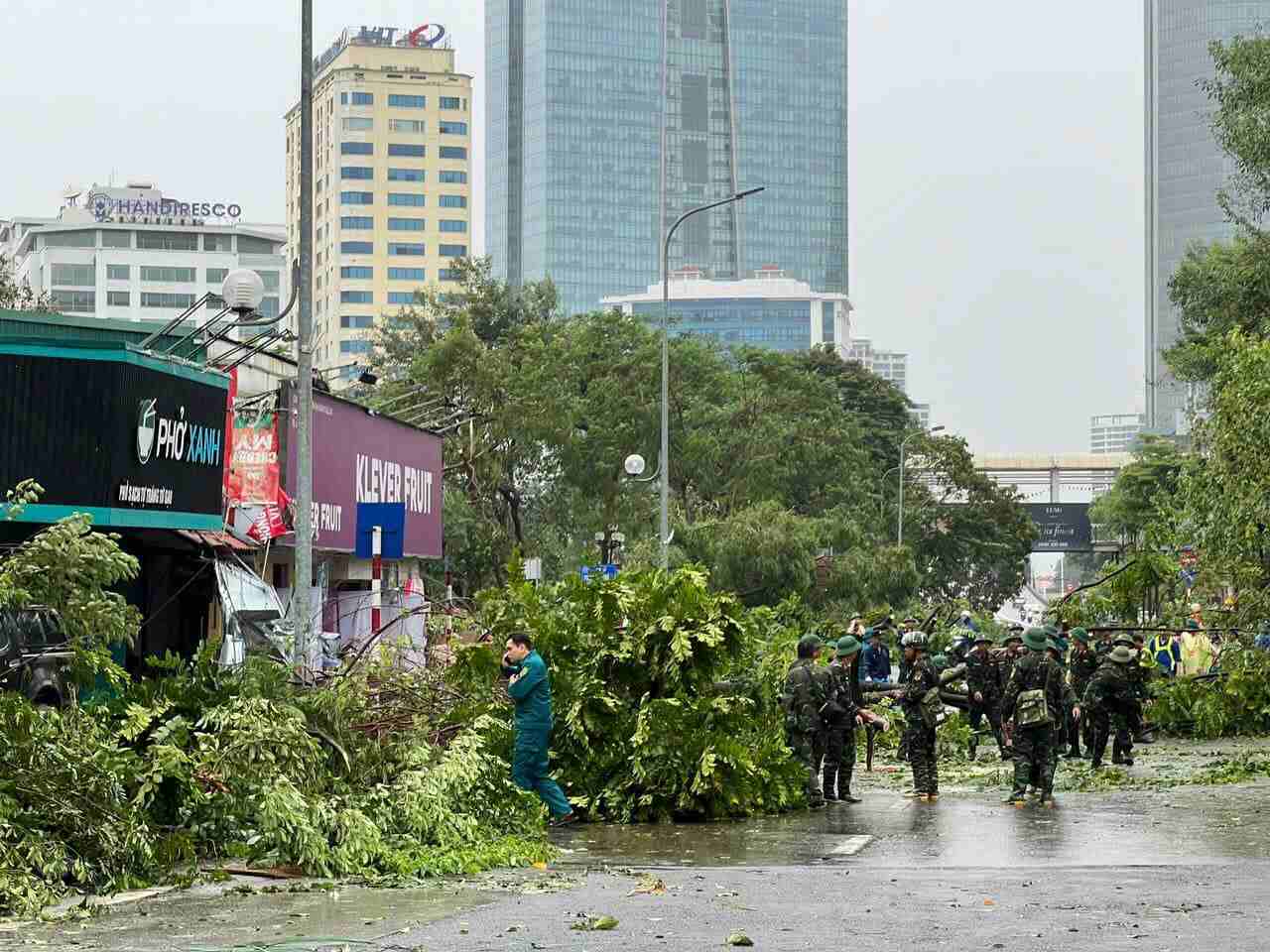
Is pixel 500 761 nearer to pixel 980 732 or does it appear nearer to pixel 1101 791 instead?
pixel 1101 791

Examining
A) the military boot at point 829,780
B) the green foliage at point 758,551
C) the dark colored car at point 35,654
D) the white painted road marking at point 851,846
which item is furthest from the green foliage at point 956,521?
the dark colored car at point 35,654

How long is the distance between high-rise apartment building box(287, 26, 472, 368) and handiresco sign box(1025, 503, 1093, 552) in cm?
8131

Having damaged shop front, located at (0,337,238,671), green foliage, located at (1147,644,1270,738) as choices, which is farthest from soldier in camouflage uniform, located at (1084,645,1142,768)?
damaged shop front, located at (0,337,238,671)

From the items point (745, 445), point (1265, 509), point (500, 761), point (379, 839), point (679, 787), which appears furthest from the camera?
point (745, 445)

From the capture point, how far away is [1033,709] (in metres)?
18.5

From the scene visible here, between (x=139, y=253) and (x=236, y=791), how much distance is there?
156 m

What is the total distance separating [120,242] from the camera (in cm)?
16288

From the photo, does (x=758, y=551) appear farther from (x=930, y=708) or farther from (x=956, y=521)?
(x=956, y=521)

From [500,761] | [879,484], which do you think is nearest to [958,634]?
[500,761]

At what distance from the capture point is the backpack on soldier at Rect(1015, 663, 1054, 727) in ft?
60.6

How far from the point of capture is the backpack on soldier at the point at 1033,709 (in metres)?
18.5

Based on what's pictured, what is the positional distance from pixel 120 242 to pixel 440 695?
500 feet

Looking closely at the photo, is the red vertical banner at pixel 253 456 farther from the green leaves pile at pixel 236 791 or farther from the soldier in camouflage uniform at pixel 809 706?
the green leaves pile at pixel 236 791

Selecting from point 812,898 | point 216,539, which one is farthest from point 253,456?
point 812,898
